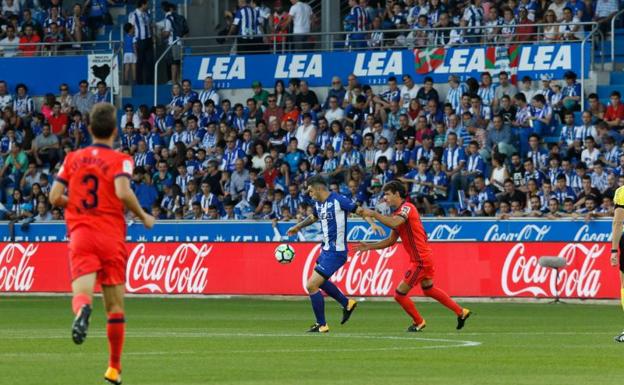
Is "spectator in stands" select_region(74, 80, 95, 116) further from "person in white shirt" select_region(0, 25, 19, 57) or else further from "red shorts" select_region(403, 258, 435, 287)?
"red shorts" select_region(403, 258, 435, 287)

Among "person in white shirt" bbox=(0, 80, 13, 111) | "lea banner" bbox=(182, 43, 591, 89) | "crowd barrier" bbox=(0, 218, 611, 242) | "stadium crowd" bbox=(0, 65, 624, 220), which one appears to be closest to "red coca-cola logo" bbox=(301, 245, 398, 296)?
"crowd barrier" bbox=(0, 218, 611, 242)

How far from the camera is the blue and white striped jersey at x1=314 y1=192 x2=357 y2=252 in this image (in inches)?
798

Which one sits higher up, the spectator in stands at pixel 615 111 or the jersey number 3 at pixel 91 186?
the jersey number 3 at pixel 91 186

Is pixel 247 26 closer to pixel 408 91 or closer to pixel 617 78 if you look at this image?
pixel 408 91

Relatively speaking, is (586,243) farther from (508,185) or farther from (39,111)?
(39,111)

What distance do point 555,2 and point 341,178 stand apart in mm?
6639

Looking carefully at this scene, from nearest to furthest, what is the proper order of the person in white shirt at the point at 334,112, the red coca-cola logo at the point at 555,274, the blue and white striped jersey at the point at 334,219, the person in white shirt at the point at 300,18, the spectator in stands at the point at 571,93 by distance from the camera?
the blue and white striped jersey at the point at 334,219 < the red coca-cola logo at the point at 555,274 < the spectator in stands at the point at 571,93 < the person in white shirt at the point at 334,112 < the person in white shirt at the point at 300,18

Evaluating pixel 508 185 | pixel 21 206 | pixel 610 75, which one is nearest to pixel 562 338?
pixel 508 185

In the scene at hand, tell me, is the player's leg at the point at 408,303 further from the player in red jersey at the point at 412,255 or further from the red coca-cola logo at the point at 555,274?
the red coca-cola logo at the point at 555,274

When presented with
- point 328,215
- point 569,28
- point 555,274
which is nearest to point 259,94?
point 569,28

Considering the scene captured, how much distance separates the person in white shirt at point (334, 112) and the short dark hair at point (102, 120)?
23913mm

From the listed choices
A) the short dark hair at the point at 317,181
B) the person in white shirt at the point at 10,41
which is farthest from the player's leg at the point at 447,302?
the person in white shirt at the point at 10,41

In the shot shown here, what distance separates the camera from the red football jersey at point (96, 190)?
1179cm

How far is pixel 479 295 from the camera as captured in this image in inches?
1140
